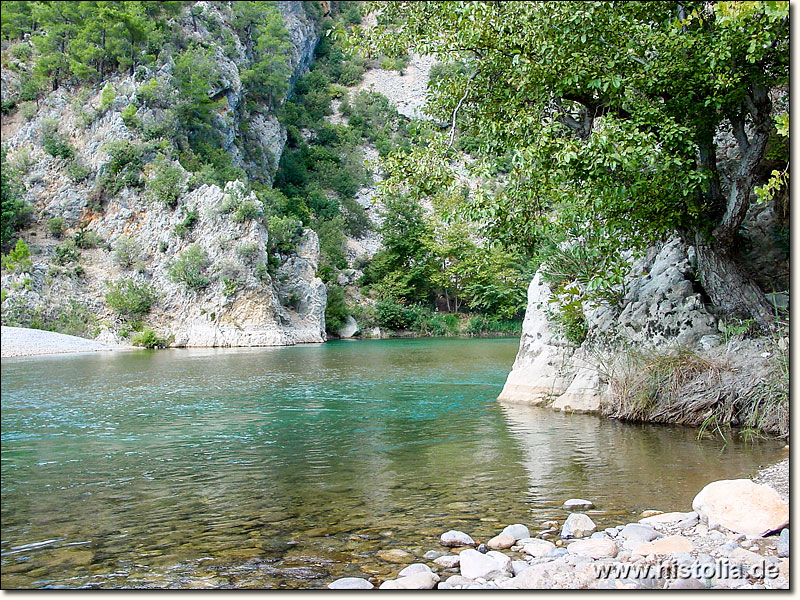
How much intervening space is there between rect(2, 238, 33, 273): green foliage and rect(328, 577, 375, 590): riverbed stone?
3644cm

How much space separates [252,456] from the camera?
774cm

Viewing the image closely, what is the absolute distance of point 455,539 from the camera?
4.39 metres

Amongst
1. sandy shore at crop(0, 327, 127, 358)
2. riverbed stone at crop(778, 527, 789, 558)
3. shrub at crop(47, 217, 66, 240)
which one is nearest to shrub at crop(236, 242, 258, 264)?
sandy shore at crop(0, 327, 127, 358)

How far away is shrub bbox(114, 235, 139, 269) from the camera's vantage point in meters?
38.4

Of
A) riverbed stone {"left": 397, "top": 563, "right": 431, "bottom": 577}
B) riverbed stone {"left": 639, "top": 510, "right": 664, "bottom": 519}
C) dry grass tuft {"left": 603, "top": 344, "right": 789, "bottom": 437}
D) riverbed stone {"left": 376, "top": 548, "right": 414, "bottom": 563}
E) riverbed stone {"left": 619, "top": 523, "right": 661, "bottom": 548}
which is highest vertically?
dry grass tuft {"left": 603, "top": 344, "right": 789, "bottom": 437}

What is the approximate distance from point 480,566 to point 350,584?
724 mm

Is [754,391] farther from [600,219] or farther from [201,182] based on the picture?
[201,182]

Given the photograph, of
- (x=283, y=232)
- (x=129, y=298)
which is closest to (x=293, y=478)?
(x=129, y=298)

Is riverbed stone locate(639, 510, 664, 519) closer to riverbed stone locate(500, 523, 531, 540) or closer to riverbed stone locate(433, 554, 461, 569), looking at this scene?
riverbed stone locate(500, 523, 531, 540)

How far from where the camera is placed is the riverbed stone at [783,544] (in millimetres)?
3660

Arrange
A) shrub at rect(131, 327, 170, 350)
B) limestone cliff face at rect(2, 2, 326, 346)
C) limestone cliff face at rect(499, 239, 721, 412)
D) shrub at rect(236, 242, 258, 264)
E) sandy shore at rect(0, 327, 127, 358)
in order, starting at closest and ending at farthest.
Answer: limestone cliff face at rect(499, 239, 721, 412)
sandy shore at rect(0, 327, 127, 358)
shrub at rect(131, 327, 170, 350)
limestone cliff face at rect(2, 2, 326, 346)
shrub at rect(236, 242, 258, 264)

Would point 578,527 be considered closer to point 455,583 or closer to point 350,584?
point 455,583

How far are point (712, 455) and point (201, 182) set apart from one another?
3701 cm

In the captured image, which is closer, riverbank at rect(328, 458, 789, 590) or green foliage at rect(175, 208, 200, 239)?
riverbank at rect(328, 458, 789, 590)
